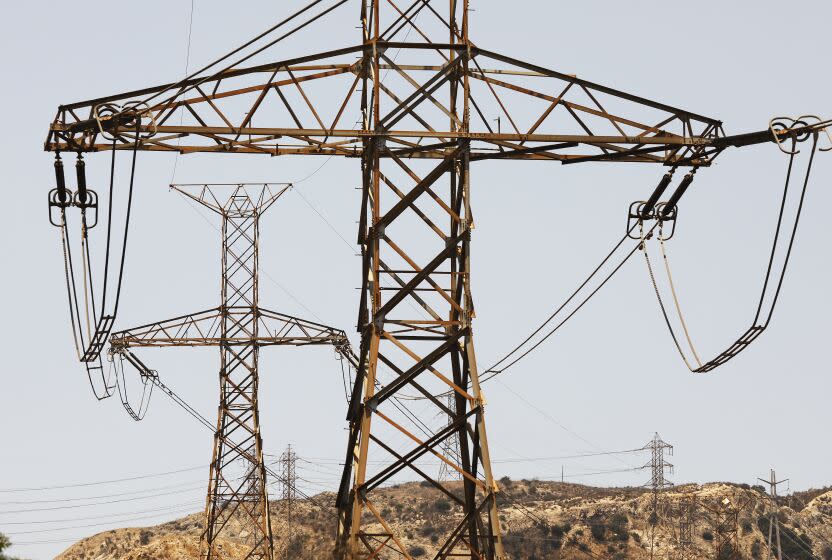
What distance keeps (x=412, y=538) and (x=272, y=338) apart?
58.6 metres

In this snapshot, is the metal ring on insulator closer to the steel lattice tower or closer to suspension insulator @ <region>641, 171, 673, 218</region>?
suspension insulator @ <region>641, 171, 673, 218</region>

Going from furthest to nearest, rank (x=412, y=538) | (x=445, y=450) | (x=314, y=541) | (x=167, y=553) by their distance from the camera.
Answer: (x=412, y=538) → (x=445, y=450) → (x=167, y=553) → (x=314, y=541)

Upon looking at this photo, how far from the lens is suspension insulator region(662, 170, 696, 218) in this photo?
2964 cm

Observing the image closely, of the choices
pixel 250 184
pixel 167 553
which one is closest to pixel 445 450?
pixel 167 553

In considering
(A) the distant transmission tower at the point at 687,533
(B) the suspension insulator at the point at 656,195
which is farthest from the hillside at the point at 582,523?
(B) the suspension insulator at the point at 656,195

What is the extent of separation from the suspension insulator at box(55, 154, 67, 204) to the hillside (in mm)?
71777

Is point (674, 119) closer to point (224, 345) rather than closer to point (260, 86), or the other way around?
point (260, 86)

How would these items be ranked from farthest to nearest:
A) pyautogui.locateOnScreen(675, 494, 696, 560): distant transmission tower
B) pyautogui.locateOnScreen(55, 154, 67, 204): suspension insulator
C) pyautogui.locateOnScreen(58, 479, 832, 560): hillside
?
1. pyautogui.locateOnScreen(58, 479, 832, 560): hillside
2. pyautogui.locateOnScreen(675, 494, 696, 560): distant transmission tower
3. pyautogui.locateOnScreen(55, 154, 67, 204): suspension insulator

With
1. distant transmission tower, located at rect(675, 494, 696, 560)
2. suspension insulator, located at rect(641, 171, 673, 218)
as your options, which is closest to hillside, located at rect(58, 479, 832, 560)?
distant transmission tower, located at rect(675, 494, 696, 560)

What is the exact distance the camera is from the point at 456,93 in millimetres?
28656

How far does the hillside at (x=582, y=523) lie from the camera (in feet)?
353

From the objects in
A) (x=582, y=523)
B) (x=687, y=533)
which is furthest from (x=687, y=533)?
(x=582, y=523)

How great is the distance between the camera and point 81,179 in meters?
27.7

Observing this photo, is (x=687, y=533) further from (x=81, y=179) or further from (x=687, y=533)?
(x=81, y=179)
